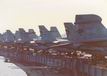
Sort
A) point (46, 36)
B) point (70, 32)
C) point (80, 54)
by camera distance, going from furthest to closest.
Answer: point (46, 36) → point (70, 32) → point (80, 54)


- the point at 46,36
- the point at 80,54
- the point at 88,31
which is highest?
the point at 46,36

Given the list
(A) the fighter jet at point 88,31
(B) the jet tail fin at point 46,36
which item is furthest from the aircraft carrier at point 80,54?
(B) the jet tail fin at point 46,36

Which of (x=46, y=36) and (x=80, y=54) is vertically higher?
(x=46, y=36)

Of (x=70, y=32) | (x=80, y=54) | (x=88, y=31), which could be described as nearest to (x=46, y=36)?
(x=70, y=32)

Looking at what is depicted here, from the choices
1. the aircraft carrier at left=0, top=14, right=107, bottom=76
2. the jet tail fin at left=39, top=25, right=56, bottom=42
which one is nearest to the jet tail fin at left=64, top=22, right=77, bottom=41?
the aircraft carrier at left=0, top=14, right=107, bottom=76

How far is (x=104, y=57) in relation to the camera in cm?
4941

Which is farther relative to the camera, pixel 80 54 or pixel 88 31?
pixel 88 31

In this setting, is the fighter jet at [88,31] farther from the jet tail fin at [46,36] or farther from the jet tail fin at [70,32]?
the jet tail fin at [46,36]

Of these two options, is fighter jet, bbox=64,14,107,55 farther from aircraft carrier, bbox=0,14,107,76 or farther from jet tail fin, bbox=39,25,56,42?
jet tail fin, bbox=39,25,56,42

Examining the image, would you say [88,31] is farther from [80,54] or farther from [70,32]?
[70,32]

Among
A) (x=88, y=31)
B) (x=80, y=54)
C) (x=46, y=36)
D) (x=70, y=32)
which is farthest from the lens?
(x=46, y=36)

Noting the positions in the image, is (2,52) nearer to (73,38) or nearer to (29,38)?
(29,38)

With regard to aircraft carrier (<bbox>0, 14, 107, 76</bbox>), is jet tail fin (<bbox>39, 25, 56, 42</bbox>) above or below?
above

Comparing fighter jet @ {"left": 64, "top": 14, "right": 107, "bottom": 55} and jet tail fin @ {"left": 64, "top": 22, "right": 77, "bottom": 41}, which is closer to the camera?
fighter jet @ {"left": 64, "top": 14, "right": 107, "bottom": 55}
